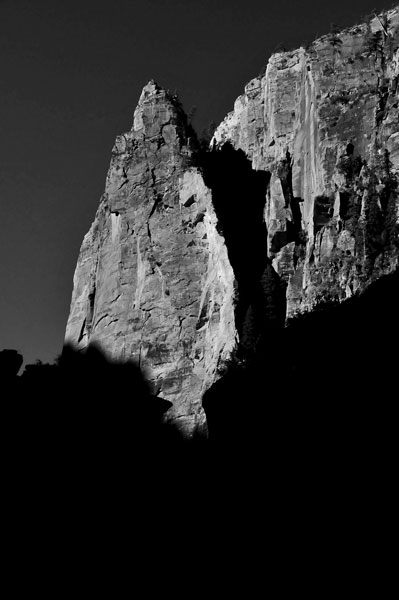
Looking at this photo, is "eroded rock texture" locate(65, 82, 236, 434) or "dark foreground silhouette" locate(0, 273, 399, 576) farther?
"eroded rock texture" locate(65, 82, 236, 434)

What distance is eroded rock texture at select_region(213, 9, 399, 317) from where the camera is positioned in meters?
72.7

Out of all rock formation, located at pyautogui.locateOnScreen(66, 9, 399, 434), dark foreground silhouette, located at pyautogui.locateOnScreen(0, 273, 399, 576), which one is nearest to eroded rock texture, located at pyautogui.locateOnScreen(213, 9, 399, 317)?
rock formation, located at pyautogui.locateOnScreen(66, 9, 399, 434)

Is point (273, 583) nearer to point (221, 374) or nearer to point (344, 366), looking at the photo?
point (344, 366)

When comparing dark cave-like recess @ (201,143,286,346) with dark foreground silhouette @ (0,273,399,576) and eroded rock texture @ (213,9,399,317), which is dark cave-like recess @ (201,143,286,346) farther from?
dark foreground silhouette @ (0,273,399,576)

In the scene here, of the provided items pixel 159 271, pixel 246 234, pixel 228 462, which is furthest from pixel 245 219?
pixel 228 462

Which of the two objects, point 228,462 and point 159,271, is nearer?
point 228,462

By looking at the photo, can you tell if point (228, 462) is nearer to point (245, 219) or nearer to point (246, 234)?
point (246, 234)

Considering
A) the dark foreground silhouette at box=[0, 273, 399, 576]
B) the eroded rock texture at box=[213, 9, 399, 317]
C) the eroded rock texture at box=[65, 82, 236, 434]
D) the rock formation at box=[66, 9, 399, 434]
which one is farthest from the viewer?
the eroded rock texture at box=[65, 82, 236, 434]

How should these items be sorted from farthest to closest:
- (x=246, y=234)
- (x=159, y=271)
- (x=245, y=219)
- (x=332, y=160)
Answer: (x=245, y=219)
(x=246, y=234)
(x=159, y=271)
(x=332, y=160)

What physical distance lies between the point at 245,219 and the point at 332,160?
31.3 feet

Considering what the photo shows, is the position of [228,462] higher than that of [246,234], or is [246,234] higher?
[246,234]

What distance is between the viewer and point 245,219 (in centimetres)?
8469

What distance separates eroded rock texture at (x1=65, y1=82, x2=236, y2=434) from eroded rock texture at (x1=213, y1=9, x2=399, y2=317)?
19.4ft

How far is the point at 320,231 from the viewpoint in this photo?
76.2m
